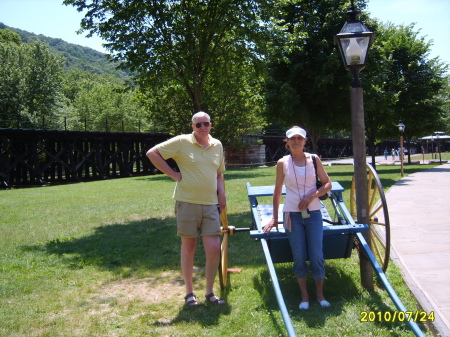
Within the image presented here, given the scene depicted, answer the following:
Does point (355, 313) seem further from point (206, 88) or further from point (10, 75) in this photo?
point (10, 75)

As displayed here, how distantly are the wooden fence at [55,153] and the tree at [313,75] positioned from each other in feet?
53.6

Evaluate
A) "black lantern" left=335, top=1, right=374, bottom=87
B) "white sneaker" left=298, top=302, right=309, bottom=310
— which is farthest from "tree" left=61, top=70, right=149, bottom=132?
"white sneaker" left=298, top=302, right=309, bottom=310

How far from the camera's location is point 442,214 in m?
9.73

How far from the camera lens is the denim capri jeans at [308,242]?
4527 millimetres

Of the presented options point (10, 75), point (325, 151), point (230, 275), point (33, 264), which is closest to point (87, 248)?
point (33, 264)

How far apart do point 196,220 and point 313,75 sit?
50.7ft

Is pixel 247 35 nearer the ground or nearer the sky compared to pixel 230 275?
nearer the sky

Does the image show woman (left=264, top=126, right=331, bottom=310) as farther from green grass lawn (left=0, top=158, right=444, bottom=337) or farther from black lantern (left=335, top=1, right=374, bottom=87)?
black lantern (left=335, top=1, right=374, bottom=87)

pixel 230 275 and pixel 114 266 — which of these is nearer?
pixel 230 275

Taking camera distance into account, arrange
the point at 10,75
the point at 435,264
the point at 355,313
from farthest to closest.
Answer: the point at 10,75, the point at 435,264, the point at 355,313

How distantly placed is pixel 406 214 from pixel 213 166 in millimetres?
6469

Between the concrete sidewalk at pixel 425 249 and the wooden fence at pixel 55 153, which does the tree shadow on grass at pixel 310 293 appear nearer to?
the concrete sidewalk at pixel 425 249

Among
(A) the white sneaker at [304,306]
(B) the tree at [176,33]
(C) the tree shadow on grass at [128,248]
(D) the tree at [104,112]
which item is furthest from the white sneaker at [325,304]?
(D) the tree at [104,112]

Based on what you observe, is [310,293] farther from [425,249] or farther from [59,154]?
[59,154]
